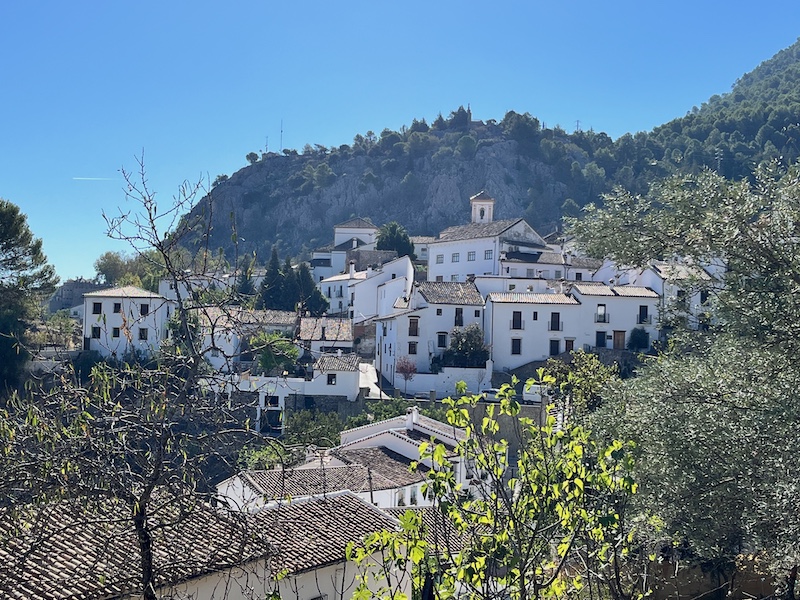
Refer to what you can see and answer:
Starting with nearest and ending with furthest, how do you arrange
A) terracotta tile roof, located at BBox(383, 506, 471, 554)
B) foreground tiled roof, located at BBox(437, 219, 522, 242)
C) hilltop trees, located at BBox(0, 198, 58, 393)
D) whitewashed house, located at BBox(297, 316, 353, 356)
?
terracotta tile roof, located at BBox(383, 506, 471, 554)
hilltop trees, located at BBox(0, 198, 58, 393)
whitewashed house, located at BBox(297, 316, 353, 356)
foreground tiled roof, located at BBox(437, 219, 522, 242)

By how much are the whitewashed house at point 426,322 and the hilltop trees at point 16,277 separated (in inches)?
660

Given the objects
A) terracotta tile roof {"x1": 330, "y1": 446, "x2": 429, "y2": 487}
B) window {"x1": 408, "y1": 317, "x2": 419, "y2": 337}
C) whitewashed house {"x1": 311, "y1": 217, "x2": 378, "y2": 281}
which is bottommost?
terracotta tile roof {"x1": 330, "y1": 446, "x2": 429, "y2": 487}

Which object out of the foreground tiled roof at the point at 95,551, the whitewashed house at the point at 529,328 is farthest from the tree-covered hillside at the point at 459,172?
the foreground tiled roof at the point at 95,551

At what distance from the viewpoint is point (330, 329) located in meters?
47.3

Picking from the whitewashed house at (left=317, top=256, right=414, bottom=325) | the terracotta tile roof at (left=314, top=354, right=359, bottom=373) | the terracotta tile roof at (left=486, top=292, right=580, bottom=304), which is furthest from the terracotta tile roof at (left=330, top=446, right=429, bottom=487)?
the whitewashed house at (left=317, top=256, right=414, bottom=325)

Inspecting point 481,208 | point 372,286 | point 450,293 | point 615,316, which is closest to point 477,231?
point 372,286

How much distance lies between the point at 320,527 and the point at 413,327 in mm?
28884

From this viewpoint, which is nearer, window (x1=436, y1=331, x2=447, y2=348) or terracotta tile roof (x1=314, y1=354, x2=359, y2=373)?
terracotta tile roof (x1=314, y1=354, x2=359, y2=373)

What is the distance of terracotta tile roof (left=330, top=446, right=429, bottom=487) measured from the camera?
74.8ft

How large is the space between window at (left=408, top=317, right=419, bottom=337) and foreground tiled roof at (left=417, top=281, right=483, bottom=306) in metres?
1.27

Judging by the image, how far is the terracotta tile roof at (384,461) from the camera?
74.8 feet

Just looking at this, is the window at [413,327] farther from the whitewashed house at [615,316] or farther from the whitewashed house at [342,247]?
the whitewashed house at [342,247]

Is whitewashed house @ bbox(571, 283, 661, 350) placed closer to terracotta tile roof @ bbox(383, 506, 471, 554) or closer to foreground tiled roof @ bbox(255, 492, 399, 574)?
foreground tiled roof @ bbox(255, 492, 399, 574)

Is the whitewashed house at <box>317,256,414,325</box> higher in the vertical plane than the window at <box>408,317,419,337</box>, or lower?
higher
